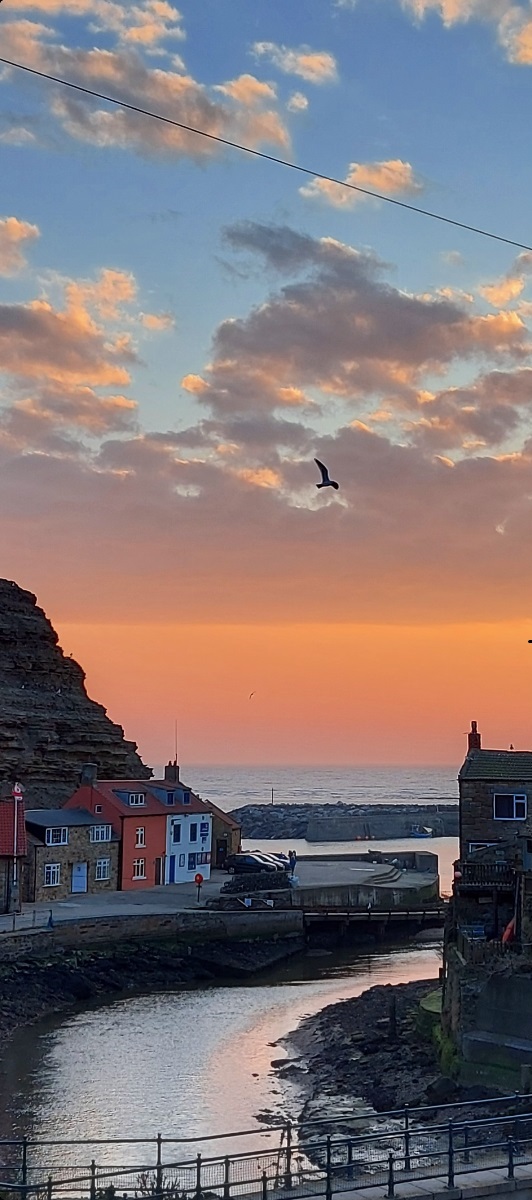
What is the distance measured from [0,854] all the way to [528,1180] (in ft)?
126

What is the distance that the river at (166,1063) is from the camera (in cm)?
2986

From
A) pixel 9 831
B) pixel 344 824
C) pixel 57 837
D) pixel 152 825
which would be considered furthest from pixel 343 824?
pixel 9 831

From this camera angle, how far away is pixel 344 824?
150m

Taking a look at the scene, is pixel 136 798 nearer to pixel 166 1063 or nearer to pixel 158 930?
pixel 158 930

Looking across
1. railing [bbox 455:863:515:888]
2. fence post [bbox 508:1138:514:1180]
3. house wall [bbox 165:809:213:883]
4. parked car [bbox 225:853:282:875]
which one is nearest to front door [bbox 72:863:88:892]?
house wall [bbox 165:809:213:883]

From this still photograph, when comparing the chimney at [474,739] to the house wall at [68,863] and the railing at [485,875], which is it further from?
the house wall at [68,863]

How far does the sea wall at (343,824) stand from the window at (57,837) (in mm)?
88083

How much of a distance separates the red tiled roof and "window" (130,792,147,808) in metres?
10.9

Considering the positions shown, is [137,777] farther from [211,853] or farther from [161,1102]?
[161,1102]

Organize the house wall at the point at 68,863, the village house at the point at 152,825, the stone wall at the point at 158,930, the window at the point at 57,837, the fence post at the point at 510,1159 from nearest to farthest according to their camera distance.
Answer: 1. the fence post at the point at 510,1159
2. the stone wall at the point at 158,930
3. the house wall at the point at 68,863
4. the window at the point at 57,837
5. the village house at the point at 152,825

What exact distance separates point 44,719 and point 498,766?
174 feet

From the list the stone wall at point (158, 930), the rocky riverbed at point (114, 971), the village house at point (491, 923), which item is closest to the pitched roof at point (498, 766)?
the village house at point (491, 923)

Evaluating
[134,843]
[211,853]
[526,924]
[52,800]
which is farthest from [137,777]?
[526,924]

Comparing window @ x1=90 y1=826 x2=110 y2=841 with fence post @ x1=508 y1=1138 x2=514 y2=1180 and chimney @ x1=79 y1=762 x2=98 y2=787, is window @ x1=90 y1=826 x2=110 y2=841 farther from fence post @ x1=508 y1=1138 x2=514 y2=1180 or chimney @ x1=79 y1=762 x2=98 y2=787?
fence post @ x1=508 y1=1138 x2=514 y2=1180
